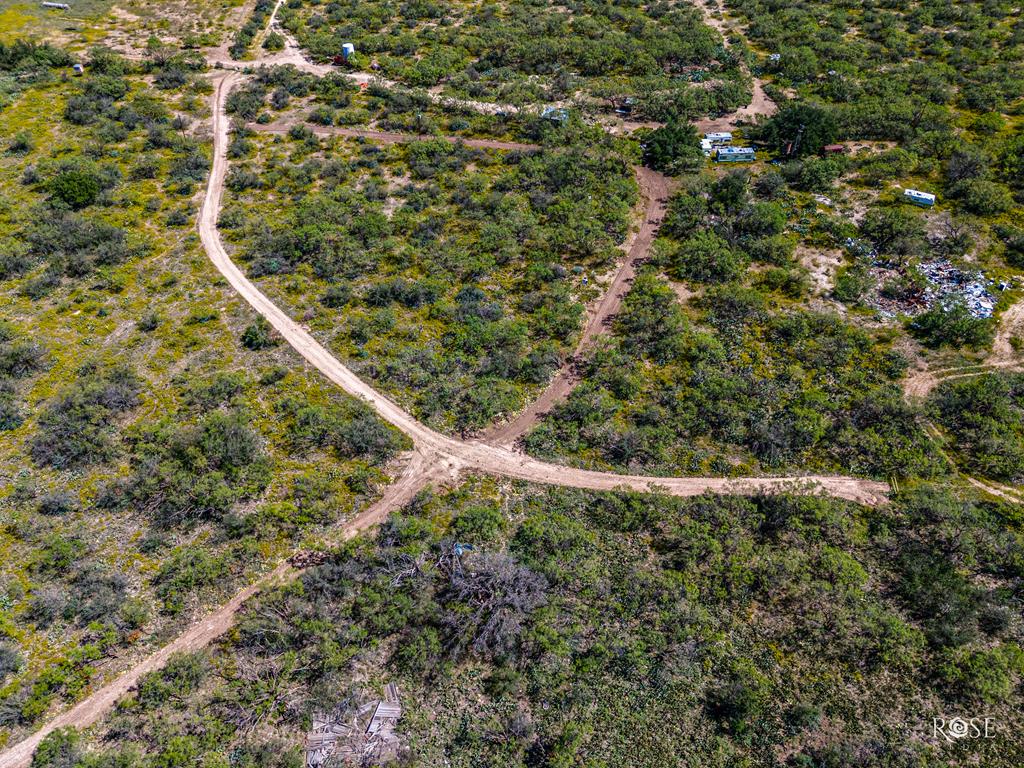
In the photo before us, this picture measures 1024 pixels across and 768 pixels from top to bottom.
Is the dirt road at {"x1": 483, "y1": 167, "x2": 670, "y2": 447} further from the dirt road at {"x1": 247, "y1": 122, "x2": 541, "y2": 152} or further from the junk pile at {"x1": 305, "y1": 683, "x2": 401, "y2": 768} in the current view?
the junk pile at {"x1": 305, "y1": 683, "x2": 401, "y2": 768}

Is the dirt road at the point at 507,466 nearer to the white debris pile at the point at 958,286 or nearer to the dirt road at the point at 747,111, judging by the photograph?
the white debris pile at the point at 958,286

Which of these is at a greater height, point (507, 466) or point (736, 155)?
point (736, 155)

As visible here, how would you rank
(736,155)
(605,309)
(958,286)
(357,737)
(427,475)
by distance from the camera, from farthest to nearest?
(736,155)
(958,286)
(605,309)
(427,475)
(357,737)

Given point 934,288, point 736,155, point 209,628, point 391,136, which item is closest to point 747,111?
point 736,155

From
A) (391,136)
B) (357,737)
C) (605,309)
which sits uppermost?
(391,136)

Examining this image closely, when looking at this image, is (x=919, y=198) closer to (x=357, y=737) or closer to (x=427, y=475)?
(x=427, y=475)

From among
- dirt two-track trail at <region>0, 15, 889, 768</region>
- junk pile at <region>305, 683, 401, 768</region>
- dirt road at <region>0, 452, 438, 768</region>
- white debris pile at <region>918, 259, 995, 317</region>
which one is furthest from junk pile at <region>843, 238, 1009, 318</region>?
junk pile at <region>305, 683, 401, 768</region>
